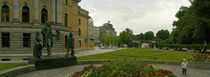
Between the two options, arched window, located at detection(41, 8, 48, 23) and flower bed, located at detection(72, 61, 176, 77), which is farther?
arched window, located at detection(41, 8, 48, 23)

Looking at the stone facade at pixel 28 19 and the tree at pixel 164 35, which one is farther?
the tree at pixel 164 35

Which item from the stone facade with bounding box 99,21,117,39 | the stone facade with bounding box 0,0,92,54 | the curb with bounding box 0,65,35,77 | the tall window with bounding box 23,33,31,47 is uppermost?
A: the stone facade with bounding box 99,21,117,39

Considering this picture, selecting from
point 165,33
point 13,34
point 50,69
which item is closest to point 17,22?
point 13,34

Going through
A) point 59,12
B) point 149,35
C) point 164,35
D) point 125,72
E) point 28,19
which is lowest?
point 125,72

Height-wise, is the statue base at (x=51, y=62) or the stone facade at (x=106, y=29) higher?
the stone facade at (x=106, y=29)

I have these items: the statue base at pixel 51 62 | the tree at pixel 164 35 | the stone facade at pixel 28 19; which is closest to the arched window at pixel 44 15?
the stone facade at pixel 28 19

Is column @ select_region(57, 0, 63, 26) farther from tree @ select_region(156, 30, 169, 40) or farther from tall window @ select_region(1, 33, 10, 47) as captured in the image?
tree @ select_region(156, 30, 169, 40)

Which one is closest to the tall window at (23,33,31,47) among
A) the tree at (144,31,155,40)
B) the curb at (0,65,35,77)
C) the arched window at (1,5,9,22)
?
the arched window at (1,5,9,22)

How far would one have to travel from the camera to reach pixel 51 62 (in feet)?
39.5

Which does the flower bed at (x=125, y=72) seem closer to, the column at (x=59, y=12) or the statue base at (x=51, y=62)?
the statue base at (x=51, y=62)

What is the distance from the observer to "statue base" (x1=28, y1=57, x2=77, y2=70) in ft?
37.2

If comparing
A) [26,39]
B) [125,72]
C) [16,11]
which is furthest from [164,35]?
[125,72]

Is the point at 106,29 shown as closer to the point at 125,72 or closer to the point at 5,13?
the point at 5,13

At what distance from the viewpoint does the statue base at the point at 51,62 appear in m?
11.3
